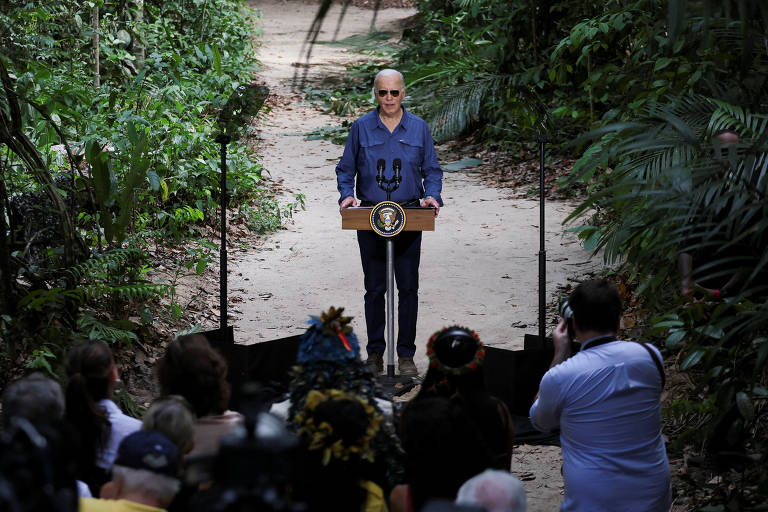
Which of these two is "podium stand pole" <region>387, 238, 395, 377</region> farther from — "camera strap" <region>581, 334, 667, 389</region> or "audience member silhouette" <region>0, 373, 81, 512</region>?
"audience member silhouette" <region>0, 373, 81, 512</region>

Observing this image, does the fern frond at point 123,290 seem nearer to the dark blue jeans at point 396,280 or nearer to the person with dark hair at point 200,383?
the dark blue jeans at point 396,280

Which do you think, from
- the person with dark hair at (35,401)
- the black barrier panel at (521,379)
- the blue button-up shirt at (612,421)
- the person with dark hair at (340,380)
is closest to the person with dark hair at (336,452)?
the person with dark hair at (340,380)

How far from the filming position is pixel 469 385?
2750 mm

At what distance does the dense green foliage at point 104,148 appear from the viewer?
16.5 feet

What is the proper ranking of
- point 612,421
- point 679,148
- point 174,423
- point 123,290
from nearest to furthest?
point 174,423 → point 612,421 → point 679,148 → point 123,290

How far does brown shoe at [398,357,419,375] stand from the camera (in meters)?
5.16

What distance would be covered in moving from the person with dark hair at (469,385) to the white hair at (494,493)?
61 cm

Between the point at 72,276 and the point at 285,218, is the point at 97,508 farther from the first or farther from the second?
the point at 285,218

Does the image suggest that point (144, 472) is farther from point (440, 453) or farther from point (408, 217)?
point (408, 217)

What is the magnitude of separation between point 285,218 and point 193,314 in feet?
8.87

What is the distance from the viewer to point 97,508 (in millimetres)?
2027

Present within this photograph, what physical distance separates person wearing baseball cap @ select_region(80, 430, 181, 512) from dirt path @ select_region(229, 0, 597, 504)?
7.19 ft

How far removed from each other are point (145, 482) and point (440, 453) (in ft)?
2.31

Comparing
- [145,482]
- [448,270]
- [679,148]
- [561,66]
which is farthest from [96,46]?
[145,482]
